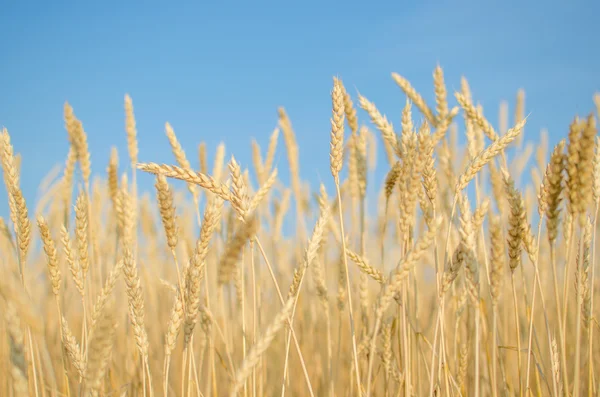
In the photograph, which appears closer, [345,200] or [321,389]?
[321,389]

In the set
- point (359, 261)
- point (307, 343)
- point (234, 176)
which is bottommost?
point (307, 343)

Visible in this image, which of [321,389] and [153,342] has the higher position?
[153,342]

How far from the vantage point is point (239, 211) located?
1343 mm

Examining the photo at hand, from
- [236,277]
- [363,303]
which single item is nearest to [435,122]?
[363,303]

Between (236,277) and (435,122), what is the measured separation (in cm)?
108

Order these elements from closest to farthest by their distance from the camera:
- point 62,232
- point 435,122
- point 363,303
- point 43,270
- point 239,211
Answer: point 239,211 → point 62,232 → point 363,303 → point 435,122 → point 43,270

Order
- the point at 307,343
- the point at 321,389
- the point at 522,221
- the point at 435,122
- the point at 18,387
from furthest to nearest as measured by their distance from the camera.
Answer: the point at 307,343
the point at 321,389
the point at 435,122
the point at 522,221
the point at 18,387

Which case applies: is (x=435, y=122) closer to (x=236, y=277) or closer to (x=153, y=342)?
(x=236, y=277)

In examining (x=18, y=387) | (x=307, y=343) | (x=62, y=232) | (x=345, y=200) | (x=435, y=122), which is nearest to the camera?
(x=18, y=387)

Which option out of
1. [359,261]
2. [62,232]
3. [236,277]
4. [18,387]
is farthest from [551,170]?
[62,232]

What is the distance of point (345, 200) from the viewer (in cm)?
346

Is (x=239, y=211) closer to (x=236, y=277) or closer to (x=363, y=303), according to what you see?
(x=236, y=277)

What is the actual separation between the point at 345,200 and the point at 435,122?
130cm

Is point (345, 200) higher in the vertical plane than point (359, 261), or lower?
higher
